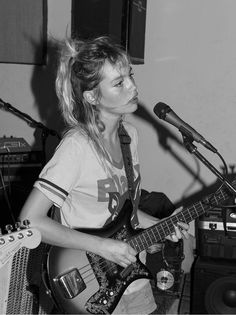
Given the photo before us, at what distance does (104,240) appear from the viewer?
5.31 ft

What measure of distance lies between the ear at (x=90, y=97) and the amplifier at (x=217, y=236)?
4.82 ft

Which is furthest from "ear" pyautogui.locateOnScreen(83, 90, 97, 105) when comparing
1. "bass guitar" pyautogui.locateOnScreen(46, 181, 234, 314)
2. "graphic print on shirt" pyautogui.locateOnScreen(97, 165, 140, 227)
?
"bass guitar" pyautogui.locateOnScreen(46, 181, 234, 314)

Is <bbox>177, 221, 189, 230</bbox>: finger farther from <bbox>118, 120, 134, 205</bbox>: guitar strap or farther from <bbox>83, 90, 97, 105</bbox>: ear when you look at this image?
<bbox>83, 90, 97, 105</bbox>: ear

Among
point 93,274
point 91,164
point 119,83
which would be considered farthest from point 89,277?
point 119,83

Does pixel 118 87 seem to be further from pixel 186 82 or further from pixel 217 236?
pixel 186 82

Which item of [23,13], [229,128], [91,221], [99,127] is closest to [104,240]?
[91,221]

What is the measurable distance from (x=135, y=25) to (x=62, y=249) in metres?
2.14

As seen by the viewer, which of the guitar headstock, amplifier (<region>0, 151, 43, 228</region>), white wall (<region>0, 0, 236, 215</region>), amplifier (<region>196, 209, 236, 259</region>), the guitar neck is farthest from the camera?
white wall (<region>0, 0, 236, 215</region>)

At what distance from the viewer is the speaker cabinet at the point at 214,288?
2562 millimetres

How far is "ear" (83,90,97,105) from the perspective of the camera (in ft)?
5.57

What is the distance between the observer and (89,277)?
1.66 meters

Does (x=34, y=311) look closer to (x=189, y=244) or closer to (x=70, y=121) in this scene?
(x=70, y=121)

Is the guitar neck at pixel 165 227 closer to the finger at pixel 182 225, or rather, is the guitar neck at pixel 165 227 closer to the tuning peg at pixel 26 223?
the finger at pixel 182 225

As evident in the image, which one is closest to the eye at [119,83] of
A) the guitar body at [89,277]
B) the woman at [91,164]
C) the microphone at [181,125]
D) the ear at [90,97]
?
the woman at [91,164]
